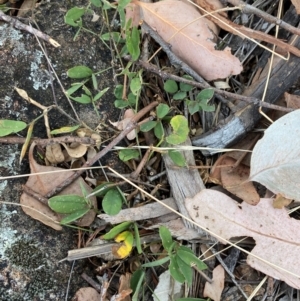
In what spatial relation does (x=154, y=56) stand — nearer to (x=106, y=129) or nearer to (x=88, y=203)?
(x=106, y=129)

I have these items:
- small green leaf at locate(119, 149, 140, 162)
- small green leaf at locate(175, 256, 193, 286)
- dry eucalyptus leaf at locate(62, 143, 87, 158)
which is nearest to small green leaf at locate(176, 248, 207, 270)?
small green leaf at locate(175, 256, 193, 286)

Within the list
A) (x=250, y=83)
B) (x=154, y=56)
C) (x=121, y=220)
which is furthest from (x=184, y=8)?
(x=121, y=220)

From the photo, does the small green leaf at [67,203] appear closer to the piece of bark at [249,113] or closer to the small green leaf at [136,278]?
the small green leaf at [136,278]

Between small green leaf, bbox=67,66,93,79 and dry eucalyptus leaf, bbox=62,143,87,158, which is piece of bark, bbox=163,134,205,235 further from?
small green leaf, bbox=67,66,93,79

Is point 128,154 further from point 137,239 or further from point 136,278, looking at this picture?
point 136,278

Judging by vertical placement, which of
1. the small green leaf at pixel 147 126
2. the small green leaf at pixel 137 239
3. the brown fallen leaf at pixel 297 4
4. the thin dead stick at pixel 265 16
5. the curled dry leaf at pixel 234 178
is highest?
the brown fallen leaf at pixel 297 4

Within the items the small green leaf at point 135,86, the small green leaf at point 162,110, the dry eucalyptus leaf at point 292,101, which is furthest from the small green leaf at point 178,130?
the dry eucalyptus leaf at point 292,101
